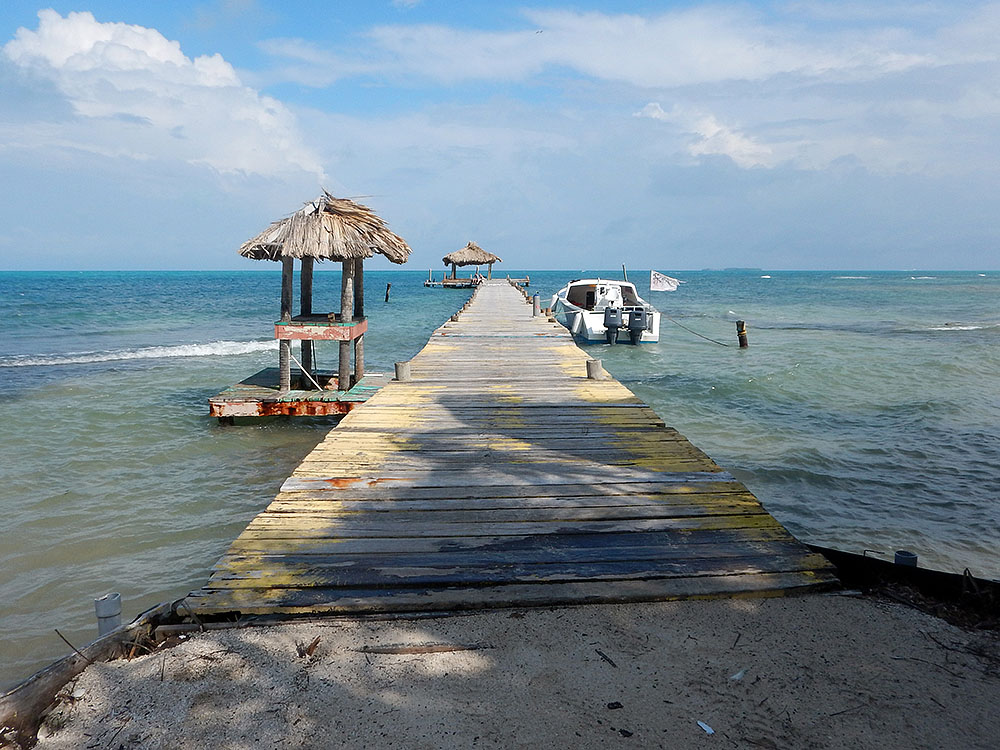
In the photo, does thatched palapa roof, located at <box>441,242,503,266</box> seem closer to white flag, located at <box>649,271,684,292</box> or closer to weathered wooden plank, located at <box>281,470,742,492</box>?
white flag, located at <box>649,271,684,292</box>

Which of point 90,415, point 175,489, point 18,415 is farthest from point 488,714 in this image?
point 18,415

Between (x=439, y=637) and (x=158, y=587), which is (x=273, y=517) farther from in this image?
(x=158, y=587)

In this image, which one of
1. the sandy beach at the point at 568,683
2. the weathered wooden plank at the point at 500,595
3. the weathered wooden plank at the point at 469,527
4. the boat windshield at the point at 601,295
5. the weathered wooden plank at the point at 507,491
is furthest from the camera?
the boat windshield at the point at 601,295

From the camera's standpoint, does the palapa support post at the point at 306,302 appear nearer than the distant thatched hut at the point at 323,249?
No

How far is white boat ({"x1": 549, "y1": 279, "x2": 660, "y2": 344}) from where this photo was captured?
23625mm

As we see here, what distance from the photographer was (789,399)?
13953 mm

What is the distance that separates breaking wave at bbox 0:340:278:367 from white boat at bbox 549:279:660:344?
1152 centimetres

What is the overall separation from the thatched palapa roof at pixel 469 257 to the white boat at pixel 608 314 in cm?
2479

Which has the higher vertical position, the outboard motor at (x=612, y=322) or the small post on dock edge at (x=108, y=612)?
the outboard motor at (x=612, y=322)

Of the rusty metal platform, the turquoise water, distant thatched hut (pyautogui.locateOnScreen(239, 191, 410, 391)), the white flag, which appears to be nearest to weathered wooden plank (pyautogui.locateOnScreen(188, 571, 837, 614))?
the turquoise water

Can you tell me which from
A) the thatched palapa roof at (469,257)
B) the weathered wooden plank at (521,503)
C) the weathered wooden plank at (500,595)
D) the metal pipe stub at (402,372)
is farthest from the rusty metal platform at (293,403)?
the thatched palapa roof at (469,257)

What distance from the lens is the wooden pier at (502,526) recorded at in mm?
3260

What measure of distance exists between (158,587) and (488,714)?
4251 millimetres

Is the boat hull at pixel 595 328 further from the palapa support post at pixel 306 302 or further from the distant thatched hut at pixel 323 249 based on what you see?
the distant thatched hut at pixel 323 249
